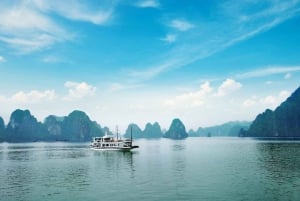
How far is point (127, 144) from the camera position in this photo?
143750 millimetres

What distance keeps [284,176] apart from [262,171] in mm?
7767

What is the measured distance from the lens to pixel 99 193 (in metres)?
44.1

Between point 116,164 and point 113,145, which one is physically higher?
point 113,145

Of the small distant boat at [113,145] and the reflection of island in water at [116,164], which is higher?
the small distant boat at [113,145]

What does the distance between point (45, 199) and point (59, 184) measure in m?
11.3

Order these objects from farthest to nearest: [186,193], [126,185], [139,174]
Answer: [139,174]
[126,185]
[186,193]

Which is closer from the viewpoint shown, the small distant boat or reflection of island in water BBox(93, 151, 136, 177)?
reflection of island in water BBox(93, 151, 136, 177)

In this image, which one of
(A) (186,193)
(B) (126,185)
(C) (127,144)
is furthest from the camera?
(C) (127,144)

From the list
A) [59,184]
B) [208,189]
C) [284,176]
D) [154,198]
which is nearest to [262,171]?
[284,176]

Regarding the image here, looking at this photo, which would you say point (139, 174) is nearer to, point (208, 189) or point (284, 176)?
point (208, 189)

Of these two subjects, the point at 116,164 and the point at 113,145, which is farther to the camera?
the point at 113,145

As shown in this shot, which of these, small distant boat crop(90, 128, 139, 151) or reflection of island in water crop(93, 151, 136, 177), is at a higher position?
small distant boat crop(90, 128, 139, 151)

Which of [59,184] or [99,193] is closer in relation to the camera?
[99,193]

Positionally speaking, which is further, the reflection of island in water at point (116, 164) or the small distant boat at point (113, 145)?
the small distant boat at point (113, 145)
